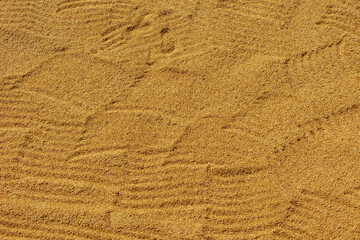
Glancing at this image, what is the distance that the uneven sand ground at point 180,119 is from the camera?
2.26 meters

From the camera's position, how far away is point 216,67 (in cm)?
249

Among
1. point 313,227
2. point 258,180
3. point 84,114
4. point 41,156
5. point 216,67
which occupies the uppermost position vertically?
point 216,67

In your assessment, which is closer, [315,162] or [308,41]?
[315,162]

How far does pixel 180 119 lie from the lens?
94.7 inches

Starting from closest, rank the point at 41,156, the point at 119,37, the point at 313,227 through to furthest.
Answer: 1. the point at 313,227
2. the point at 41,156
3. the point at 119,37

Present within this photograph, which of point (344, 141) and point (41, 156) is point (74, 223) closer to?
point (41, 156)

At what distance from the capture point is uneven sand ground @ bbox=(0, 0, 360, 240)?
2264 mm

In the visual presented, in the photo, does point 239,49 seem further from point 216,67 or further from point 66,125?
point 66,125

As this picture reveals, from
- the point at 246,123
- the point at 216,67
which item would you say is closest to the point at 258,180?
the point at 246,123

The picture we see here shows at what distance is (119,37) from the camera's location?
2.57 meters

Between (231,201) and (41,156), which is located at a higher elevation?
(41,156)

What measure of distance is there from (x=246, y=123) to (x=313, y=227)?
689 mm

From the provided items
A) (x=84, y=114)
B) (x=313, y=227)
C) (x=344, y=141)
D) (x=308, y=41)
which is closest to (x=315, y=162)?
(x=344, y=141)

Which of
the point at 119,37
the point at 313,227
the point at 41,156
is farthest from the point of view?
the point at 119,37
